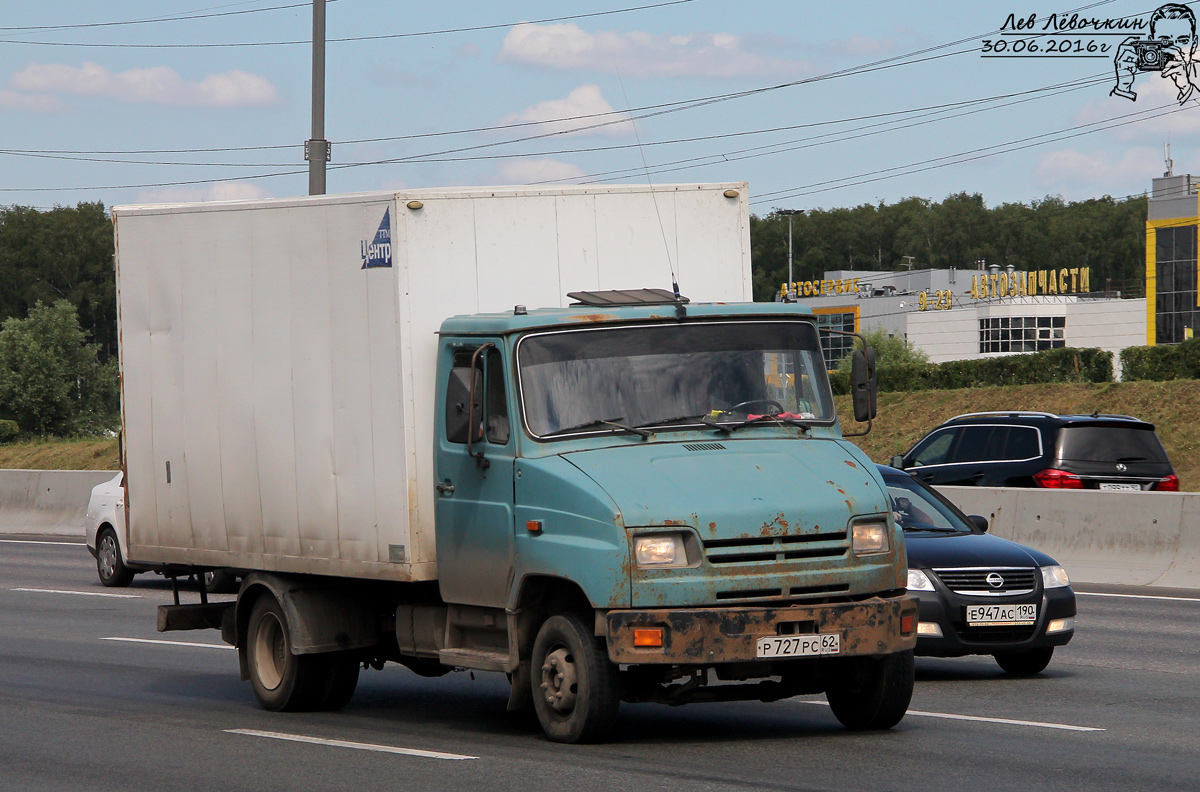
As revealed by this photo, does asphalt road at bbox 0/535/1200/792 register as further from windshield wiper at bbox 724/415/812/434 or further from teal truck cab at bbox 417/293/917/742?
windshield wiper at bbox 724/415/812/434

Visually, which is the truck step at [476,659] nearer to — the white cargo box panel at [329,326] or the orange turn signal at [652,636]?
the white cargo box panel at [329,326]

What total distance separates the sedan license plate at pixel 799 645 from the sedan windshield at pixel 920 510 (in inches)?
174

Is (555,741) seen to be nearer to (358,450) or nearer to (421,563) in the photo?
(421,563)

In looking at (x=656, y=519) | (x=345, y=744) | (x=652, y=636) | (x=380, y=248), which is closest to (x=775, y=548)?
(x=656, y=519)

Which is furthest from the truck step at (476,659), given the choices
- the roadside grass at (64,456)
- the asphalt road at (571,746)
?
the roadside grass at (64,456)

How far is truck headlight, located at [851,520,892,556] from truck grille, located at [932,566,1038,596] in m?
3.23

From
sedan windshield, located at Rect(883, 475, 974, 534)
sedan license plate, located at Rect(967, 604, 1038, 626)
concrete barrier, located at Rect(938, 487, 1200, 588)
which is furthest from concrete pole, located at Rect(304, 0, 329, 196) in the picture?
sedan license plate, located at Rect(967, 604, 1038, 626)

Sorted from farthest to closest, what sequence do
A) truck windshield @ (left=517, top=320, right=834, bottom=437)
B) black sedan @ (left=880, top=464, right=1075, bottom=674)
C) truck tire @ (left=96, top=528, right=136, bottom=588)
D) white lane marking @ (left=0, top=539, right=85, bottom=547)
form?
white lane marking @ (left=0, top=539, right=85, bottom=547), truck tire @ (left=96, top=528, right=136, bottom=588), black sedan @ (left=880, top=464, right=1075, bottom=674), truck windshield @ (left=517, top=320, right=834, bottom=437)

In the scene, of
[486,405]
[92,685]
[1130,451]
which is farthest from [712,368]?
[1130,451]

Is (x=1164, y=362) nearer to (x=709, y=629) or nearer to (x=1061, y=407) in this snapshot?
(x=1061, y=407)

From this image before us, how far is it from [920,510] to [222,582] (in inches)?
209

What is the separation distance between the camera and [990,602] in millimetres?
11242

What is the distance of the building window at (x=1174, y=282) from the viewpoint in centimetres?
8094

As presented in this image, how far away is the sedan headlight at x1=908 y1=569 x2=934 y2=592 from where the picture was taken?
1132 cm
